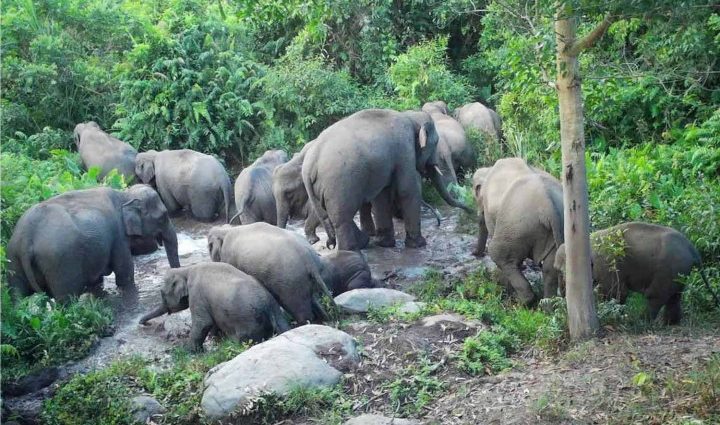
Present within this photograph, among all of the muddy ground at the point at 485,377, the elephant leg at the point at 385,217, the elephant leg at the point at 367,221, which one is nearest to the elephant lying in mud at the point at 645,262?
the muddy ground at the point at 485,377

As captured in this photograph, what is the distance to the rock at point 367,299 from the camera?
37.0 ft

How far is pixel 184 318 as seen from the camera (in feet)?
39.1

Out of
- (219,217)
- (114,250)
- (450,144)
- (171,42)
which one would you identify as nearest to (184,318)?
(114,250)

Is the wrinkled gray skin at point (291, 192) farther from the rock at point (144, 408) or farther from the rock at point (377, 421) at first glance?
the rock at point (377, 421)

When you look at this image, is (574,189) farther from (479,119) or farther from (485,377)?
(479,119)

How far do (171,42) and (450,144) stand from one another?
593 centimetres

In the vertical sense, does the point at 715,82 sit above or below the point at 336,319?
above

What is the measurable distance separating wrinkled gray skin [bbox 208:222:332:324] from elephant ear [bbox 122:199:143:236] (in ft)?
7.21

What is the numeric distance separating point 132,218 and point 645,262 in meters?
6.53

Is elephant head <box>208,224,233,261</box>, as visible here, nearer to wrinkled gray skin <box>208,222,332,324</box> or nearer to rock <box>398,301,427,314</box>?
wrinkled gray skin <box>208,222,332,324</box>

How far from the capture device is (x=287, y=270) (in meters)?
11.1

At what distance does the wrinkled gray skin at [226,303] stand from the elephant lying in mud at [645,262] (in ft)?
10.0

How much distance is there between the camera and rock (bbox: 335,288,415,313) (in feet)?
37.0

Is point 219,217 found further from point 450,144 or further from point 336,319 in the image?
point 336,319
